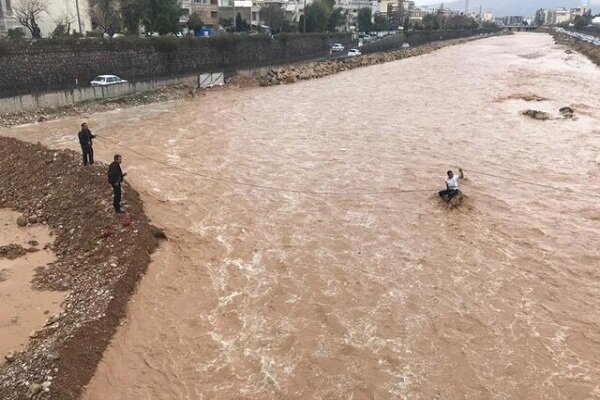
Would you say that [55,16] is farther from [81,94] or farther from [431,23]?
[431,23]

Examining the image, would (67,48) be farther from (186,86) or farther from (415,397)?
(415,397)

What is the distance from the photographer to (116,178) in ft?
41.2

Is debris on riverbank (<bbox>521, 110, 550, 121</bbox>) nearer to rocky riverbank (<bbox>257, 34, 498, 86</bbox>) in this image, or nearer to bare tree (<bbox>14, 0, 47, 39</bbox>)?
rocky riverbank (<bbox>257, 34, 498, 86</bbox>)

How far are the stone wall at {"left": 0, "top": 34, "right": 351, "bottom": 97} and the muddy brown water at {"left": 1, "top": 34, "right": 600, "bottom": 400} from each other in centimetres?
550

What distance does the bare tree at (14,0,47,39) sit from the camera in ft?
112

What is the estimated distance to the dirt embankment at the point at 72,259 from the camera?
7.77 meters

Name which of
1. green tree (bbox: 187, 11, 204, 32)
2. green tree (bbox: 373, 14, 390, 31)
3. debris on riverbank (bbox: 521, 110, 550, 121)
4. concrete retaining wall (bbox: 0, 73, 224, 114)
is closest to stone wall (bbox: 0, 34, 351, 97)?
concrete retaining wall (bbox: 0, 73, 224, 114)

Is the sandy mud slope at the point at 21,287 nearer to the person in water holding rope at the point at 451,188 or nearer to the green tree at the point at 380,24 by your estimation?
the person in water holding rope at the point at 451,188

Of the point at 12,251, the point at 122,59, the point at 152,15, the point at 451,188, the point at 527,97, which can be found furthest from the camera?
the point at 152,15

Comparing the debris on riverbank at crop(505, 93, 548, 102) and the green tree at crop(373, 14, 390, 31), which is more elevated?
the green tree at crop(373, 14, 390, 31)

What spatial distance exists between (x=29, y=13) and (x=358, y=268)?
1314 inches

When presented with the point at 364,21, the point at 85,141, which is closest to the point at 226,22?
the point at 364,21

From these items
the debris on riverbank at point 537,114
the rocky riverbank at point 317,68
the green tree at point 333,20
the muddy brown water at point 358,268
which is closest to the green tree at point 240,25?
the rocky riverbank at point 317,68

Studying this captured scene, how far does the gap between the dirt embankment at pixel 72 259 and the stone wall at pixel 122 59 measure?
439 inches
